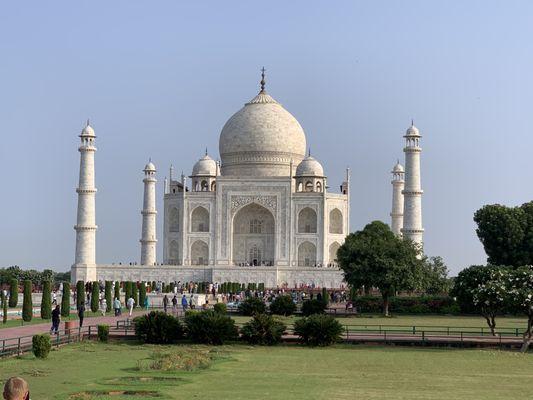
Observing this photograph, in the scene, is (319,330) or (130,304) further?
(130,304)

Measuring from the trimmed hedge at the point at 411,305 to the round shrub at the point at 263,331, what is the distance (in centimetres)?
1390

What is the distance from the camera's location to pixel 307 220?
180ft

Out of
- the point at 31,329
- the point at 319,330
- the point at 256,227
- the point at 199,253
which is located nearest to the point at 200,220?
the point at 199,253

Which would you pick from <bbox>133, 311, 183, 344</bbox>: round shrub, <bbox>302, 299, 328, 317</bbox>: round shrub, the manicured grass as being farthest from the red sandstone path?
<bbox>302, 299, 328, 317</bbox>: round shrub

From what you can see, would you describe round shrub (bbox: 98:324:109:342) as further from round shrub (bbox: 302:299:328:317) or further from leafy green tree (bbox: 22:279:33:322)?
round shrub (bbox: 302:299:328:317)

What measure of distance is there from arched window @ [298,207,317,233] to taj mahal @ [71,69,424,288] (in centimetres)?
5

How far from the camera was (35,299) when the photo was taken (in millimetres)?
39594

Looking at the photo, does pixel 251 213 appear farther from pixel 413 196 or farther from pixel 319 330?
pixel 319 330

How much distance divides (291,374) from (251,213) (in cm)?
3977

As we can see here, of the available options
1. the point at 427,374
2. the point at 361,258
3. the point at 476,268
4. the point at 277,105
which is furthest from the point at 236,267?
the point at 427,374

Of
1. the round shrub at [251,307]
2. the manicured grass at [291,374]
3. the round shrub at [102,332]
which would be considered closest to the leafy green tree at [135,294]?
the round shrub at [251,307]

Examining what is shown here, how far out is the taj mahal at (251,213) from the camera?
50.2 m

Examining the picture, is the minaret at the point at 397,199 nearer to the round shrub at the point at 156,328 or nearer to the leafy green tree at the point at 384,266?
the leafy green tree at the point at 384,266

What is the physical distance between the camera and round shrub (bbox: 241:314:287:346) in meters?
21.4
